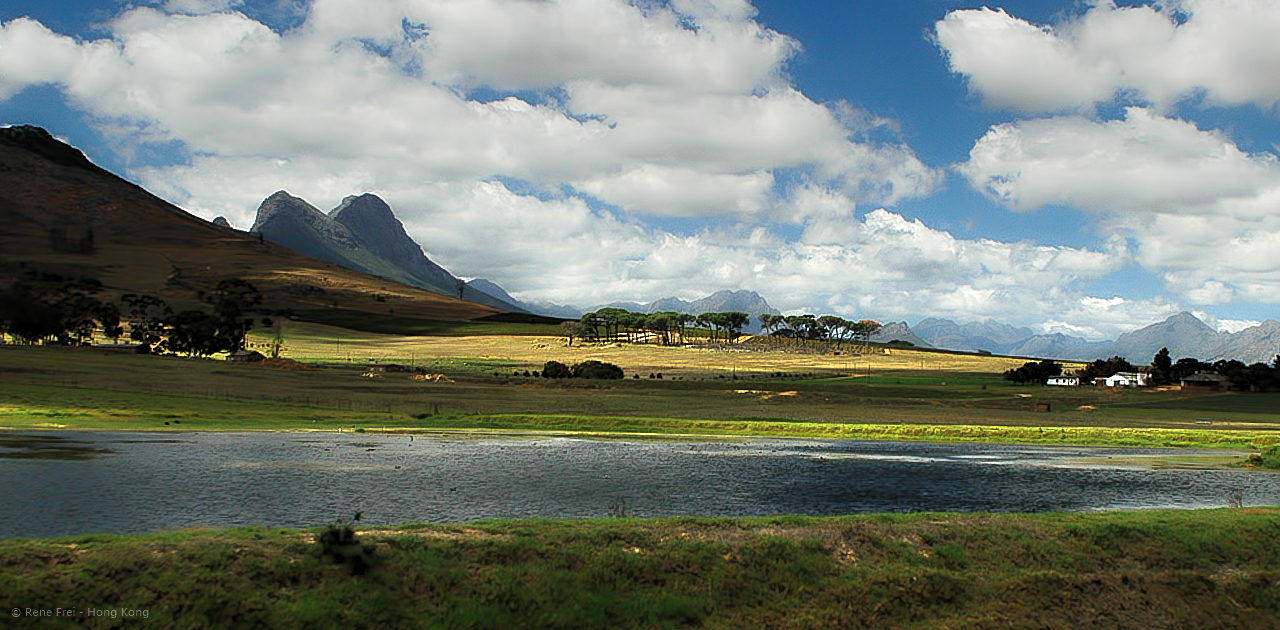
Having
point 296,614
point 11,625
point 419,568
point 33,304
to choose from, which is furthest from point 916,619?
point 33,304

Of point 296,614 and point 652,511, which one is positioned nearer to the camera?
point 296,614

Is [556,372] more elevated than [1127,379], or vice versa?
[556,372]

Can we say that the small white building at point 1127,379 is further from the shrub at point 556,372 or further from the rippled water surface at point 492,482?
the rippled water surface at point 492,482

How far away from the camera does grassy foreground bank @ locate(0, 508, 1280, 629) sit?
1317 cm

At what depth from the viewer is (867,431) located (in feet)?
223

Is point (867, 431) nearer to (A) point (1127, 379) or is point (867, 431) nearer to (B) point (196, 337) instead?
(A) point (1127, 379)

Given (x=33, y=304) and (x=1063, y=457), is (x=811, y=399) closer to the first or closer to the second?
(x=1063, y=457)

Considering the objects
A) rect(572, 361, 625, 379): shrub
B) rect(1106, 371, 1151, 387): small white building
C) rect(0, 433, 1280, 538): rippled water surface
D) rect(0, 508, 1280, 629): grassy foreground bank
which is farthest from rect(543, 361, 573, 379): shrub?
rect(0, 508, 1280, 629): grassy foreground bank

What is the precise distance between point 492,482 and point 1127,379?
6527 inches

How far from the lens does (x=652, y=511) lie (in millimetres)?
26953

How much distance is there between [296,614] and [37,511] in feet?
51.5

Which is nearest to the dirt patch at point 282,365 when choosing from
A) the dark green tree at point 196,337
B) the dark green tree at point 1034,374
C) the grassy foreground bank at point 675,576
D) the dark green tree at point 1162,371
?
the dark green tree at point 196,337

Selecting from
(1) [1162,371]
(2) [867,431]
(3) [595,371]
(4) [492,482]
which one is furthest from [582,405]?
(1) [1162,371]

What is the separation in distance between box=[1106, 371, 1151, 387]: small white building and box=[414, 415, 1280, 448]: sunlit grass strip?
3737 inches
